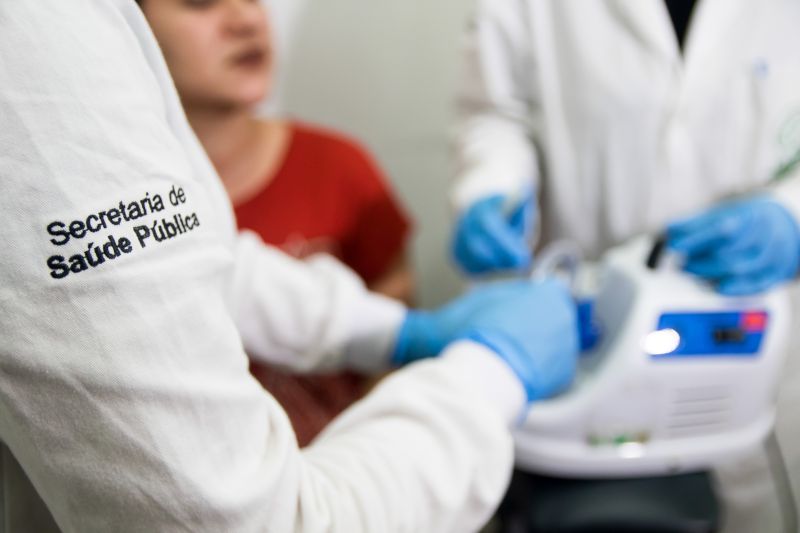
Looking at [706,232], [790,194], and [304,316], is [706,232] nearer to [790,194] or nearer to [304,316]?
[790,194]

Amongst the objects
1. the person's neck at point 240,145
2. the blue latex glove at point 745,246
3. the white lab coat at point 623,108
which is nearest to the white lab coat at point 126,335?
the person's neck at point 240,145

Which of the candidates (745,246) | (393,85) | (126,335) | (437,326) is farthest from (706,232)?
(393,85)

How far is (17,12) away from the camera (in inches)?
11.4

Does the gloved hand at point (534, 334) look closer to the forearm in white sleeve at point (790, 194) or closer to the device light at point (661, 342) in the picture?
the device light at point (661, 342)

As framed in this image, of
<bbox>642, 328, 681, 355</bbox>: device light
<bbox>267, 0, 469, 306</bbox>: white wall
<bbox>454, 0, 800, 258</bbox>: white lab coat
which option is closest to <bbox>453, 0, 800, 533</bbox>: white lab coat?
<bbox>454, 0, 800, 258</bbox>: white lab coat

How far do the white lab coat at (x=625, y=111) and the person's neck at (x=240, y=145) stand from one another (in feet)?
0.88

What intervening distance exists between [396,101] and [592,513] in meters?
0.86

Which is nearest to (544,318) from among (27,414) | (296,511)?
(296,511)

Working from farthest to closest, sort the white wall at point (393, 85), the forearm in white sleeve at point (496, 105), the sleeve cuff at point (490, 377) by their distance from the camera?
the white wall at point (393, 85) → the forearm in white sleeve at point (496, 105) → the sleeve cuff at point (490, 377)

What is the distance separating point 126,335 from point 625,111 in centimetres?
62

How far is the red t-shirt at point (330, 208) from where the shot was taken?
919mm

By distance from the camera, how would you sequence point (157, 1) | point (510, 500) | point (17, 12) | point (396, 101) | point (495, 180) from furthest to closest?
point (396, 101)
point (495, 180)
point (510, 500)
point (157, 1)
point (17, 12)

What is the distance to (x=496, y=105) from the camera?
89 centimetres

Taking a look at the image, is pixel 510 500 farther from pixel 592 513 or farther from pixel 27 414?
pixel 27 414
